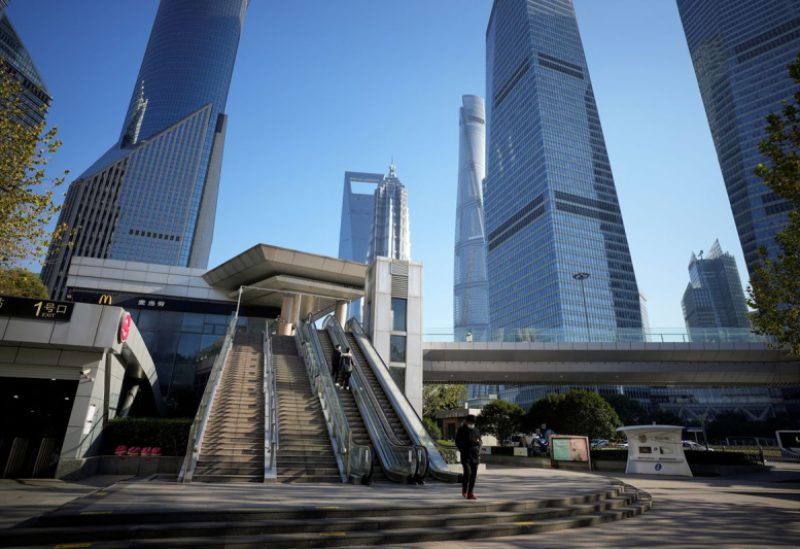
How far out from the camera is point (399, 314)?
2030 centimetres

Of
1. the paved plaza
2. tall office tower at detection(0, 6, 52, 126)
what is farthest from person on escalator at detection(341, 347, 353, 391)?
tall office tower at detection(0, 6, 52, 126)

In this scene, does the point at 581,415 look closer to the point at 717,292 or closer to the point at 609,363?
the point at 609,363

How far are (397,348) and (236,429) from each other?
9140mm

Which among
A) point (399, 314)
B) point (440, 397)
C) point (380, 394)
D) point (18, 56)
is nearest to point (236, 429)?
point (380, 394)

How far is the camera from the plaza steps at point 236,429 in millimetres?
9945

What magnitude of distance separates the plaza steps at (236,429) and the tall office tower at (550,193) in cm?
10589

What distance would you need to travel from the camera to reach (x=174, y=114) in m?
140

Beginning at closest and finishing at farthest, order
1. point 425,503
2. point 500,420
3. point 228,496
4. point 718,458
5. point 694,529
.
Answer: point 694,529
point 425,503
point 228,496
point 718,458
point 500,420

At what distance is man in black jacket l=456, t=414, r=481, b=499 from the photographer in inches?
307

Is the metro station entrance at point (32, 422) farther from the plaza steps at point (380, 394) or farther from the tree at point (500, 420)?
the tree at point (500, 420)

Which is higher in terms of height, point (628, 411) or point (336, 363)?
point (628, 411)

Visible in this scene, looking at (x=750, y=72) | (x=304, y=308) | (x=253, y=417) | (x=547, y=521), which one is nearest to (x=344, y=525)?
(x=547, y=521)

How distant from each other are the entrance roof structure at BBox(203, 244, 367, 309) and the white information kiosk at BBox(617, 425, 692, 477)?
16.0 m

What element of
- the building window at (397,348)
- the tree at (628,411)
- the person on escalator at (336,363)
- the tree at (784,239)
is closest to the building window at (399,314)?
the building window at (397,348)
